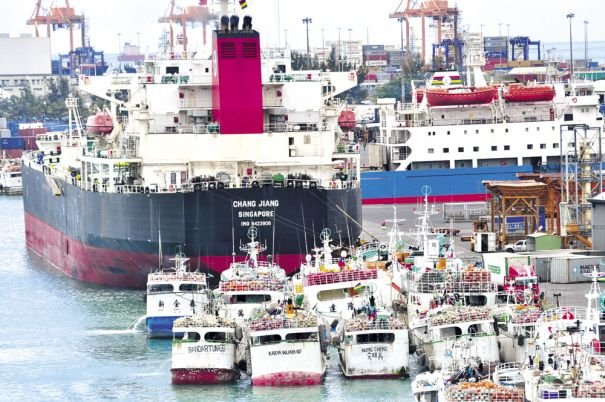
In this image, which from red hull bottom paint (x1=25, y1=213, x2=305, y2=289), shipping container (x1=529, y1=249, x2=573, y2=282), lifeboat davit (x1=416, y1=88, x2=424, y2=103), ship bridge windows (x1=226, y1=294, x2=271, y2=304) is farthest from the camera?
lifeboat davit (x1=416, y1=88, x2=424, y2=103)

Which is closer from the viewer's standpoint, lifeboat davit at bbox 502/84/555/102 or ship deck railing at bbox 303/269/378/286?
ship deck railing at bbox 303/269/378/286

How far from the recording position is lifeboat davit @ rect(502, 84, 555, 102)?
100m

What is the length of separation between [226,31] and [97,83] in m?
12.8

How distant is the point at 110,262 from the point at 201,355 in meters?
22.6

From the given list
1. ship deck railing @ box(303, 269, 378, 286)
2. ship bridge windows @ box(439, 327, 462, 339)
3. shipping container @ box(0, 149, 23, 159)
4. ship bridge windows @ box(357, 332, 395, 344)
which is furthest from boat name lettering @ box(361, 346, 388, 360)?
shipping container @ box(0, 149, 23, 159)

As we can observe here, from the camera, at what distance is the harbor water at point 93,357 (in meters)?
46.6

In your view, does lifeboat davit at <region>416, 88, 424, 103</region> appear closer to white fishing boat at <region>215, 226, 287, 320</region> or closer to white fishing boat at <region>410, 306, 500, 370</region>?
white fishing boat at <region>215, 226, 287, 320</region>

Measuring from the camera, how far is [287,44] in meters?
72.2

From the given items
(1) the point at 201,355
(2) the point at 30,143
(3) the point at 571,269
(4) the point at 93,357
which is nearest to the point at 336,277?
(1) the point at 201,355

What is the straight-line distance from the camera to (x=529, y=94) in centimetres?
10050

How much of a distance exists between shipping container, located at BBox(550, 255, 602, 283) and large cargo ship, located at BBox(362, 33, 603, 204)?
1496 inches

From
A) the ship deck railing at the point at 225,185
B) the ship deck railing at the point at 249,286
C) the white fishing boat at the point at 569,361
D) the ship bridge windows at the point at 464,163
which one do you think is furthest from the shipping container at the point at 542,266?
the ship bridge windows at the point at 464,163

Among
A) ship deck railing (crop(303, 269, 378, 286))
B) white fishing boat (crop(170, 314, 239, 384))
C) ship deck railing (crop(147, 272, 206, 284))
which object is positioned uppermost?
ship deck railing (crop(303, 269, 378, 286))

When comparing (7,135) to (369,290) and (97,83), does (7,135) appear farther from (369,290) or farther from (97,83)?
(369,290)
